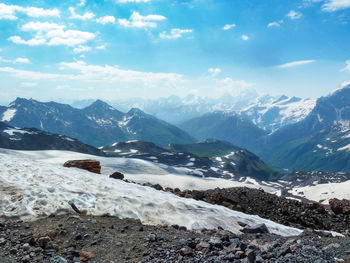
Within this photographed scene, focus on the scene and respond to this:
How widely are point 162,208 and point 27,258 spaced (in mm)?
8079

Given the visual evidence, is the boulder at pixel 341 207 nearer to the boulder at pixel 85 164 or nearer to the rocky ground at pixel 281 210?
the rocky ground at pixel 281 210

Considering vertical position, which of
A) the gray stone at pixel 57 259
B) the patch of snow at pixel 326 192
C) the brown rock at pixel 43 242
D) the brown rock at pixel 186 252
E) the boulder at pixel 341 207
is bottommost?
the patch of snow at pixel 326 192

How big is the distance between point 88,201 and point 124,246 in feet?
16.6

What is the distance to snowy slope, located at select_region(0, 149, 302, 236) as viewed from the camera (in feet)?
42.9

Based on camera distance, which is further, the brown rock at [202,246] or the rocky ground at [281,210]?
the rocky ground at [281,210]

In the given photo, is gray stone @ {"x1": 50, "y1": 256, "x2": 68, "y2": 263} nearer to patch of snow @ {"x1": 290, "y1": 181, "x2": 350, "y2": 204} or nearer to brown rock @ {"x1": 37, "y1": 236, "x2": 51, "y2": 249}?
brown rock @ {"x1": 37, "y1": 236, "x2": 51, "y2": 249}

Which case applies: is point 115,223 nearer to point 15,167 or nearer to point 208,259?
point 208,259

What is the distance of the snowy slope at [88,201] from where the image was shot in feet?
42.9

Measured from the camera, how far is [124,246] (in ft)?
33.3

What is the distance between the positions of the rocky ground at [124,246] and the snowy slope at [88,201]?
4.28ft

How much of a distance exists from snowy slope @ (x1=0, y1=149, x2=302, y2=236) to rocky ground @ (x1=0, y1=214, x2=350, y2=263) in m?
1.30

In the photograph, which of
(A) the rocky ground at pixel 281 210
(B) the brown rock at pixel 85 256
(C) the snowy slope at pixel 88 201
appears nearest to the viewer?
(B) the brown rock at pixel 85 256

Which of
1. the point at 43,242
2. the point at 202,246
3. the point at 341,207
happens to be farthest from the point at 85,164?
the point at 341,207

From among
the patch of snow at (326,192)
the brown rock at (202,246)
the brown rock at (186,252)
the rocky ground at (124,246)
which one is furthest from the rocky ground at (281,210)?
the patch of snow at (326,192)
